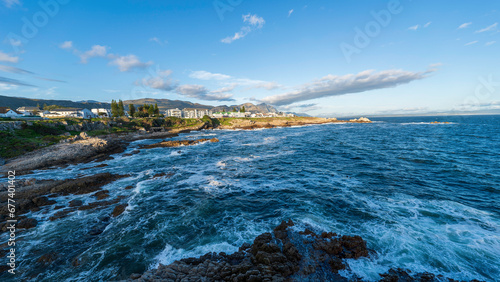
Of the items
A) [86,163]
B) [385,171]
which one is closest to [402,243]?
[385,171]

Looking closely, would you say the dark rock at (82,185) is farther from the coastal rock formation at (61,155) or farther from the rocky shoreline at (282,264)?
the rocky shoreline at (282,264)

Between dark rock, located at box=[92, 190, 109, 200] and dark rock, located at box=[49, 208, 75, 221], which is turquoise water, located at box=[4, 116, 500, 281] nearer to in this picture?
dark rock, located at box=[49, 208, 75, 221]

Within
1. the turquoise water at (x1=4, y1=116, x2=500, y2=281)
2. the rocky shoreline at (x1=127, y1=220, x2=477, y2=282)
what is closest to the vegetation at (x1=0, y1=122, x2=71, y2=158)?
the turquoise water at (x1=4, y1=116, x2=500, y2=281)

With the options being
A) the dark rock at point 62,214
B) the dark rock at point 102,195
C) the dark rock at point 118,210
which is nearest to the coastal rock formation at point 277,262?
the dark rock at point 118,210

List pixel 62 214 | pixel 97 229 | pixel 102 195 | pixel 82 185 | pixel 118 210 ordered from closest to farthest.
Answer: pixel 97 229
pixel 62 214
pixel 118 210
pixel 102 195
pixel 82 185

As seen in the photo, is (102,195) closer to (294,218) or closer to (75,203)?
(75,203)

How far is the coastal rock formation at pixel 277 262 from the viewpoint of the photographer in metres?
8.59

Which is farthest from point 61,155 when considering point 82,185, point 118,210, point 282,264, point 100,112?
point 100,112

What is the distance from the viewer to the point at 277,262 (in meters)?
9.41

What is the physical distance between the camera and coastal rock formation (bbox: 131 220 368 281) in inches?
338

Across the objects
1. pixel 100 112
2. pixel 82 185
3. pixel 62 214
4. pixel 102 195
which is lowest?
pixel 62 214

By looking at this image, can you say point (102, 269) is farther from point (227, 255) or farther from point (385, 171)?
point (385, 171)

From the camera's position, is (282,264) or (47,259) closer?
(282,264)

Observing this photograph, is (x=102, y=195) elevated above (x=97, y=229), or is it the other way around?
(x=102, y=195)
